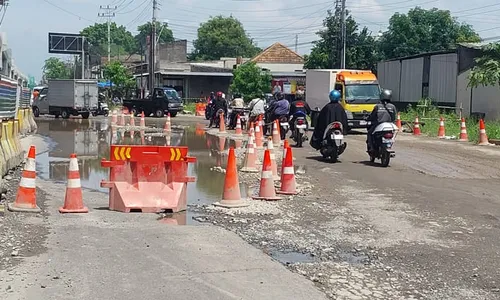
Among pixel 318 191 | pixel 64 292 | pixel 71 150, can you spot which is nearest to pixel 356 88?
pixel 71 150

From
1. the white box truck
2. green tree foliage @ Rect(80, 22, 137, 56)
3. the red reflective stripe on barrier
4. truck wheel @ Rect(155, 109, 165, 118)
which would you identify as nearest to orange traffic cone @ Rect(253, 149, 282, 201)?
the red reflective stripe on barrier

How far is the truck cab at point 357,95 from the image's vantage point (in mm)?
29328

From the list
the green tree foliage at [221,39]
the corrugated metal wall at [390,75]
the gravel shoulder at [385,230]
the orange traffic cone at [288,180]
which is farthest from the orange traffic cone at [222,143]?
the green tree foliage at [221,39]

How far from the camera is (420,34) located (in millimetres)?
64500

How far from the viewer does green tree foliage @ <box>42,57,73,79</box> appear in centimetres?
14275

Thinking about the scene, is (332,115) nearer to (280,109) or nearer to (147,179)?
(280,109)

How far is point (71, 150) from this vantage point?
68.9ft

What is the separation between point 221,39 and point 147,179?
10705cm

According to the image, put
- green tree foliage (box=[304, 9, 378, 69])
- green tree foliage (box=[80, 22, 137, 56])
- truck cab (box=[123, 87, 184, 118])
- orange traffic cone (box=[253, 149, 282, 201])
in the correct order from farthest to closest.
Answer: green tree foliage (box=[80, 22, 137, 56]) → green tree foliage (box=[304, 9, 378, 69]) → truck cab (box=[123, 87, 184, 118]) → orange traffic cone (box=[253, 149, 282, 201])

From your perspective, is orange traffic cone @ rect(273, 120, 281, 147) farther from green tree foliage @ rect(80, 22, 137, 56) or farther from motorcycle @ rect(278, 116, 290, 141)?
green tree foliage @ rect(80, 22, 137, 56)

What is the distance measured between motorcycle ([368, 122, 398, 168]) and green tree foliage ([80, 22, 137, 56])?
4405 inches

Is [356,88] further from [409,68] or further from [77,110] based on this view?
[77,110]

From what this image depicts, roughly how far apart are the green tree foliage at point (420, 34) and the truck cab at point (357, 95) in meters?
34.4

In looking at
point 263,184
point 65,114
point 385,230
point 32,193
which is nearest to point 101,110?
point 65,114
